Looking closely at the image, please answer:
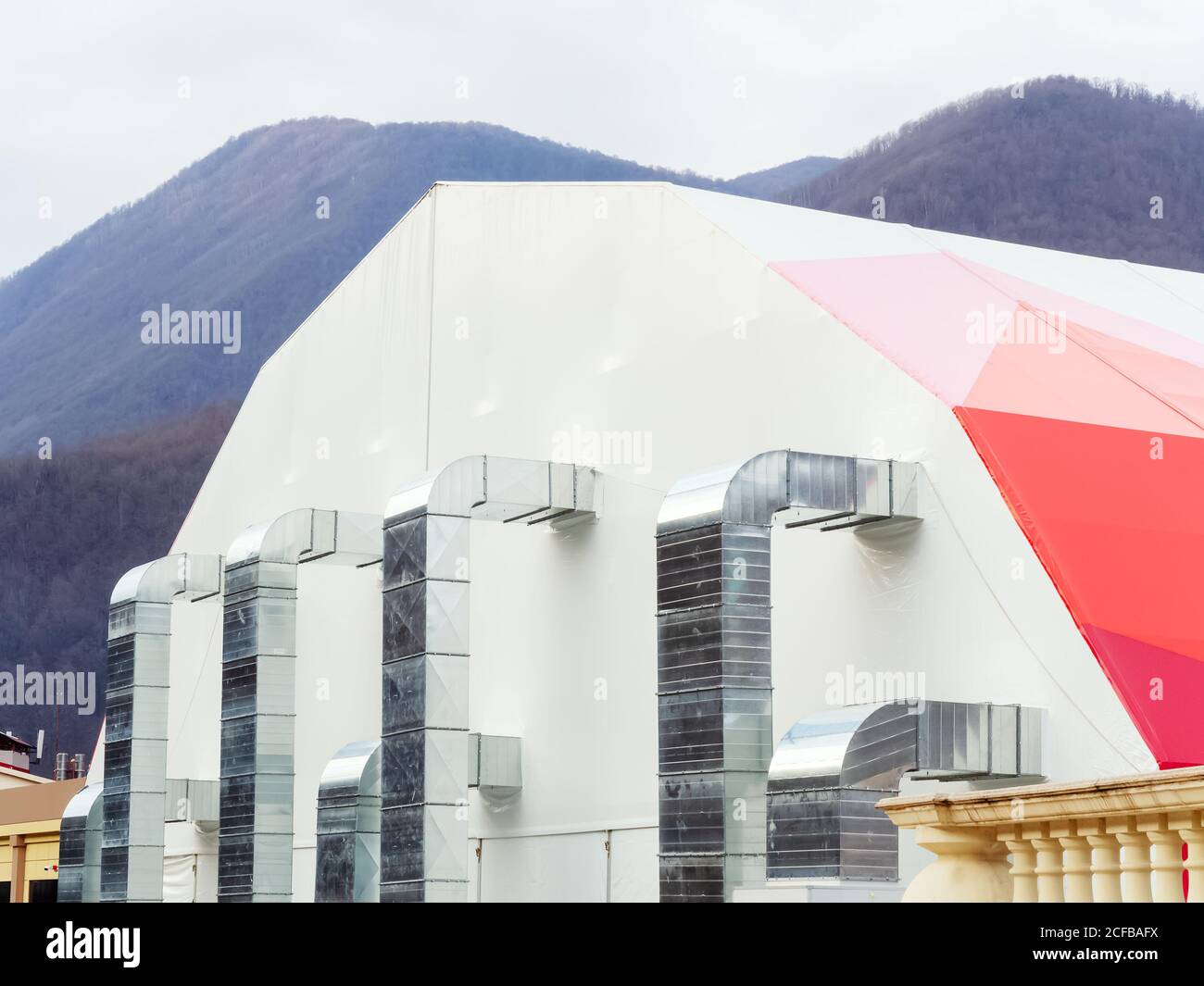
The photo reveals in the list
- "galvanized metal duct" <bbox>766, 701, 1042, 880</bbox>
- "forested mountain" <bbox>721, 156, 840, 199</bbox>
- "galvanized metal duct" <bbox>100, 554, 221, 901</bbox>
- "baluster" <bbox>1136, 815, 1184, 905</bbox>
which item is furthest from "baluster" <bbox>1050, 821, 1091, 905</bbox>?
"forested mountain" <bbox>721, 156, 840, 199</bbox>

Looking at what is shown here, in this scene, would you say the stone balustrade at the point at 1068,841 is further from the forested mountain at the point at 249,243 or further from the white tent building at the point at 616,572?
the forested mountain at the point at 249,243

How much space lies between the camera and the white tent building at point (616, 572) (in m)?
15.8

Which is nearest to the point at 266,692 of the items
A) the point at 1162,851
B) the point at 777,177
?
the point at 1162,851

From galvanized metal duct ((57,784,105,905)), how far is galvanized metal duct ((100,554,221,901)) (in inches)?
35.4

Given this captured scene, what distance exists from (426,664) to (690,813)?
428cm

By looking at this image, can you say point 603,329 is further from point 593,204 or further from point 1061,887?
point 1061,887

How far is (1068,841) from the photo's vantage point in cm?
745

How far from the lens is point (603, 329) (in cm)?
2142

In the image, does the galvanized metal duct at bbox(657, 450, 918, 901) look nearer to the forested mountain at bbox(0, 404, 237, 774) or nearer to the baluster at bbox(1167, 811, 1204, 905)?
the baluster at bbox(1167, 811, 1204, 905)

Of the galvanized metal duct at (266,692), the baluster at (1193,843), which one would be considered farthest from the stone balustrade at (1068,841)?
the galvanized metal duct at (266,692)

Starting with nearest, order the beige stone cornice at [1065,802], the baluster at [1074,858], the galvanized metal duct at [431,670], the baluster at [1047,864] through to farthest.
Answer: the beige stone cornice at [1065,802] → the baluster at [1074,858] → the baluster at [1047,864] → the galvanized metal duct at [431,670]

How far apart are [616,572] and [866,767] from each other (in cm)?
642

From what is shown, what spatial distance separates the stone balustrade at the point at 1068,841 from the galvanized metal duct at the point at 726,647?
745cm

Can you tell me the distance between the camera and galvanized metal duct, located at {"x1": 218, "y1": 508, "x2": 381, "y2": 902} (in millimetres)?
22859
